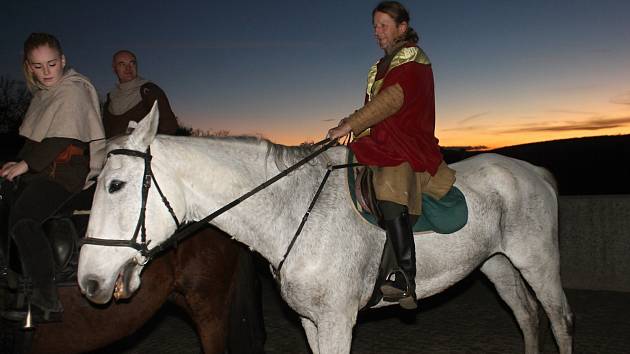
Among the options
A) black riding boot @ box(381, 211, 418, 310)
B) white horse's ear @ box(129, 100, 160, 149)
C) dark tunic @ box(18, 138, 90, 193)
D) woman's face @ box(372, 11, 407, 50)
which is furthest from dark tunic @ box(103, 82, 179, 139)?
black riding boot @ box(381, 211, 418, 310)

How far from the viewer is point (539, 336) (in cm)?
515

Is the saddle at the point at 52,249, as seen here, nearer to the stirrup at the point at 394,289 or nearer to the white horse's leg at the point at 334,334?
the white horse's leg at the point at 334,334

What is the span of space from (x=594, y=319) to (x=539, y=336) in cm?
266

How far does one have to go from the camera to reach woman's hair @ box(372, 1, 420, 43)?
3.92 meters

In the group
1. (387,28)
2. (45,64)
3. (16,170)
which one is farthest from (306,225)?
(45,64)

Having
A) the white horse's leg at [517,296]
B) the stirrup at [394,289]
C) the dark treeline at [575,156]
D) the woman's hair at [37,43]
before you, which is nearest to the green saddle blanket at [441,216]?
the stirrup at [394,289]

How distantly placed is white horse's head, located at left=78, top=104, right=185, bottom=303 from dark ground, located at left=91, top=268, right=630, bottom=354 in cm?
365

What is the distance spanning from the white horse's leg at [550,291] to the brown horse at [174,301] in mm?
2618

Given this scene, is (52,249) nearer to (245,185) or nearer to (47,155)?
(47,155)

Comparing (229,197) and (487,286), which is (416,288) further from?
(487,286)

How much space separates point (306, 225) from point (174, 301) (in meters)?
1.75

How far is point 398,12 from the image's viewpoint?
3922mm

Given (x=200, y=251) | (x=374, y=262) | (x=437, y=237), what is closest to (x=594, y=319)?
(x=437, y=237)

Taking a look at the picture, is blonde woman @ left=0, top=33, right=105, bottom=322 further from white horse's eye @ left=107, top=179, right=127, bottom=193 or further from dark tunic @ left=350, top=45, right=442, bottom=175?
dark tunic @ left=350, top=45, right=442, bottom=175
